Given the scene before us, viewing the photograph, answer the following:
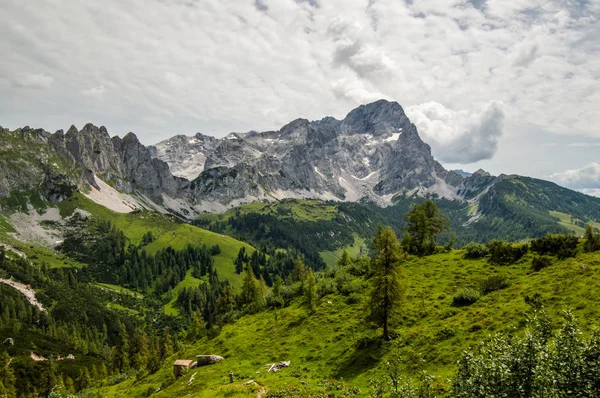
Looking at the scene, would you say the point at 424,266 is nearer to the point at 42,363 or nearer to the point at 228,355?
the point at 228,355

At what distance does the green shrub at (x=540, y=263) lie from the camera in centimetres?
5953

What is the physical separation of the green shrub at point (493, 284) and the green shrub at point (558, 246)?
13448 millimetres

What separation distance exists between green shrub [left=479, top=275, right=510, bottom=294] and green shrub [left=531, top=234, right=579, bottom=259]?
13448 mm

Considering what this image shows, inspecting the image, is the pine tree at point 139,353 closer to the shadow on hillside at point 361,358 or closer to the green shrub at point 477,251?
the shadow on hillside at point 361,358

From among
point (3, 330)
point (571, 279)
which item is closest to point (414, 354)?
point (571, 279)

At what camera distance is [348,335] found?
57.4 metres

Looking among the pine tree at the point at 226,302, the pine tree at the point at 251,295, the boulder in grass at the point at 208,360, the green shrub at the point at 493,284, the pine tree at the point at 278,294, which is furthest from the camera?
the pine tree at the point at 226,302

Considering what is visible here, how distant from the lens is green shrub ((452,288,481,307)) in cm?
5431

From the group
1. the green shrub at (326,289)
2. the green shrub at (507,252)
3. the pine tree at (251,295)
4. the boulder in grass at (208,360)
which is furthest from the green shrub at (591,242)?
the pine tree at (251,295)

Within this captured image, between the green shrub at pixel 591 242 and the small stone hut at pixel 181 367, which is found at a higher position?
the green shrub at pixel 591 242

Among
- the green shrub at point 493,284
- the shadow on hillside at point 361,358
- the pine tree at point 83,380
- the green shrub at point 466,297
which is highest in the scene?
the green shrub at point 493,284

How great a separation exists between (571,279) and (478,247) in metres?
28.6

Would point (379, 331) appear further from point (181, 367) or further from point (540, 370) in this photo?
point (540, 370)

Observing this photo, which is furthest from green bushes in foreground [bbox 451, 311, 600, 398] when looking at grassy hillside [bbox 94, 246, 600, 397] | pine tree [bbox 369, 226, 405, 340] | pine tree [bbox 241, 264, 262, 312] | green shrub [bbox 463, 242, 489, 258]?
pine tree [bbox 241, 264, 262, 312]
